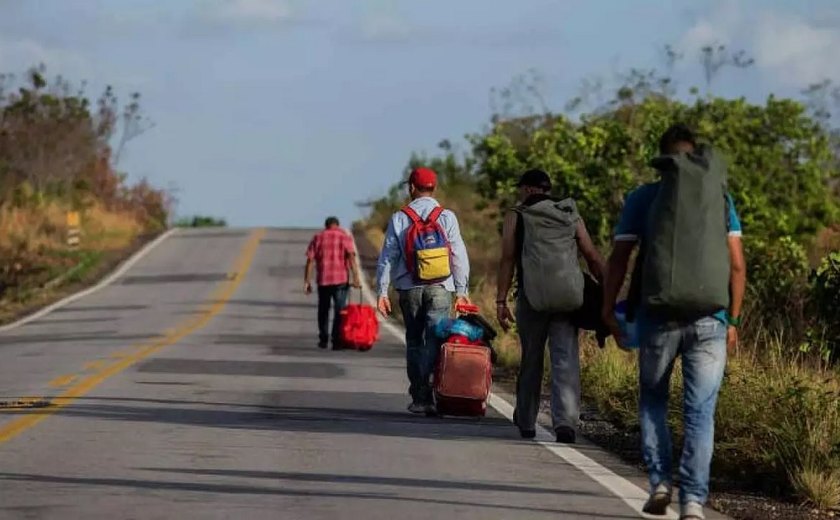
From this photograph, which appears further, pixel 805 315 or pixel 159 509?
pixel 805 315

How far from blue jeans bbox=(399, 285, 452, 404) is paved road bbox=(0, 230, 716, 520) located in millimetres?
360

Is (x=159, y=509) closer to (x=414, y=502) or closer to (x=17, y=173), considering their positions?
(x=414, y=502)

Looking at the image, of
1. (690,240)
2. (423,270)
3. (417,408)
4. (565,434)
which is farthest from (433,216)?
(690,240)

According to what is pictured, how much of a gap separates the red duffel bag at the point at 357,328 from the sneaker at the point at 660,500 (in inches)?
A: 622

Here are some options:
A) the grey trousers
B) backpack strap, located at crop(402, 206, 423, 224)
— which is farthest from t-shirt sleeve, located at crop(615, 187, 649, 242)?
backpack strap, located at crop(402, 206, 423, 224)

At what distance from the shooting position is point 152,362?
22.7 m

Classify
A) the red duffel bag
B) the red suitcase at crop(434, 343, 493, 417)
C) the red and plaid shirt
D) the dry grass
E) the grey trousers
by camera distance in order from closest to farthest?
the grey trousers, the red suitcase at crop(434, 343, 493, 417), the red duffel bag, the red and plaid shirt, the dry grass

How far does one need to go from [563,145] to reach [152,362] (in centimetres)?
1691

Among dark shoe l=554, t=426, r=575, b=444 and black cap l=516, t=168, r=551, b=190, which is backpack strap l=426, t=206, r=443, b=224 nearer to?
black cap l=516, t=168, r=551, b=190

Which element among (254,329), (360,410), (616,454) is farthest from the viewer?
(254,329)

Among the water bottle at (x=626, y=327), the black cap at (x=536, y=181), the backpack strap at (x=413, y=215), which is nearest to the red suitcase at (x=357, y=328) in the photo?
the backpack strap at (x=413, y=215)

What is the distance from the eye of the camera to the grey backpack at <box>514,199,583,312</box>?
13.5 m

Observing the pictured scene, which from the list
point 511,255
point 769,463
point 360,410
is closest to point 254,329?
point 360,410

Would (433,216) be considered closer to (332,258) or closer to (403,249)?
(403,249)
